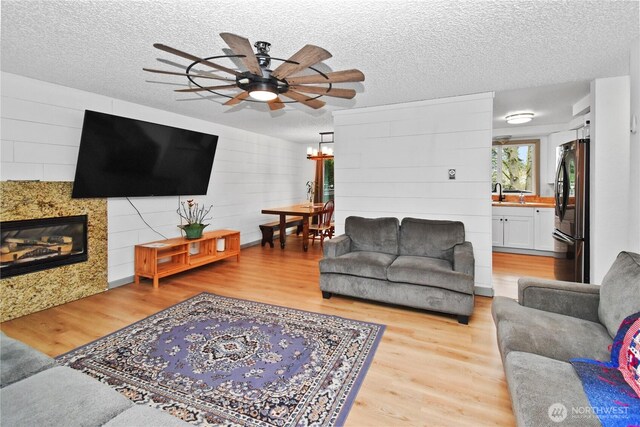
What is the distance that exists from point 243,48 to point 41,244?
10.5 feet

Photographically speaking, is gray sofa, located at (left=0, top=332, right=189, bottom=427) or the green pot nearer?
gray sofa, located at (left=0, top=332, right=189, bottom=427)

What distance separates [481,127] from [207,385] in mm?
3787

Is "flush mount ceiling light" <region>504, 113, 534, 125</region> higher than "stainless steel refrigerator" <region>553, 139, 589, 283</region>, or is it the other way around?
"flush mount ceiling light" <region>504, 113, 534, 125</region>

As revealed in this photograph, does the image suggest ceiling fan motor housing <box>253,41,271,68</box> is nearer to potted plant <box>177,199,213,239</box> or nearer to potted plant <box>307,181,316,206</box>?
potted plant <box>177,199,213,239</box>

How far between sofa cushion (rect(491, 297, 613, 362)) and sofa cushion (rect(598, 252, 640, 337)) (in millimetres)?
95

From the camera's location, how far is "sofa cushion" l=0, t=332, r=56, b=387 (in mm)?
1399

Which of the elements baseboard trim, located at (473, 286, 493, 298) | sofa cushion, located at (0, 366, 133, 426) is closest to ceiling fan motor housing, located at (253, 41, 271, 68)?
sofa cushion, located at (0, 366, 133, 426)

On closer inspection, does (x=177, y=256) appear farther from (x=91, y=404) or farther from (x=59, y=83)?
(x=91, y=404)

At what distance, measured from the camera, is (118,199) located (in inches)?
158

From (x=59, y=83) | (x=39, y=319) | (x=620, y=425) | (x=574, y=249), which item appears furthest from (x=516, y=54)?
(x=39, y=319)

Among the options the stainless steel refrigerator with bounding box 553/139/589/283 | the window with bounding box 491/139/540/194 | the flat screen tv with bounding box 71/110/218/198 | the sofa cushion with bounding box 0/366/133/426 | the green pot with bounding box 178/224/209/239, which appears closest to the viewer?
the sofa cushion with bounding box 0/366/133/426

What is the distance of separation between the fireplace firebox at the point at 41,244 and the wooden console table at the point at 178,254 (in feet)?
2.15

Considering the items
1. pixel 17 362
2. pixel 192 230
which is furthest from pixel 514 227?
pixel 17 362

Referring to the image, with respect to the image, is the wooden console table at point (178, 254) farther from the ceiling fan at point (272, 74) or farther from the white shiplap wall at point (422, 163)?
the ceiling fan at point (272, 74)
